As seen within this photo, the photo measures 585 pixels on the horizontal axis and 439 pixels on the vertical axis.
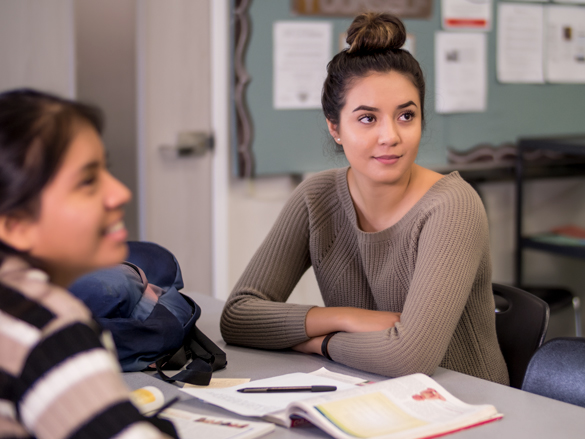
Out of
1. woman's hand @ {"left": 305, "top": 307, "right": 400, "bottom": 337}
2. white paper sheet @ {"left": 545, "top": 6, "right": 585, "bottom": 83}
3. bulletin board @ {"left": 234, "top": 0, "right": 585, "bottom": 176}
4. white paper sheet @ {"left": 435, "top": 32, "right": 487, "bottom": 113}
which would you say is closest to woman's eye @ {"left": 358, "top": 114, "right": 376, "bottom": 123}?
woman's hand @ {"left": 305, "top": 307, "right": 400, "bottom": 337}

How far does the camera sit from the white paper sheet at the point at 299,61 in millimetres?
2652

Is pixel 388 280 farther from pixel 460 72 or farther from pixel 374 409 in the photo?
pixel 460 72

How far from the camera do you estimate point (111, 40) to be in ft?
7.89

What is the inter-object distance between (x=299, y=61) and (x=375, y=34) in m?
1.31

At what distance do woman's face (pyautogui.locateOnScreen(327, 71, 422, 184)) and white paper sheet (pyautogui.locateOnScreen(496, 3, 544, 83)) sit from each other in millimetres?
2023

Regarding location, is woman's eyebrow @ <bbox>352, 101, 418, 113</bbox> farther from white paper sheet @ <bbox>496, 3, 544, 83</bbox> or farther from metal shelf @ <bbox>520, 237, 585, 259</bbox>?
white paper sheet @ <bbox>496, 3, 544, 83</bbox>

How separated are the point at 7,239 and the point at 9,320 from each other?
0.27 ft

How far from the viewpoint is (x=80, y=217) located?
606mm

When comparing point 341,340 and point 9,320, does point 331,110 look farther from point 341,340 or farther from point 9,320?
point 9,320

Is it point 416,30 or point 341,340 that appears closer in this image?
point 341,340

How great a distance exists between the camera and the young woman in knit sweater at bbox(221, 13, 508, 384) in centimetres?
118

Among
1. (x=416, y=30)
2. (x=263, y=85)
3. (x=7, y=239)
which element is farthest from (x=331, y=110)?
(x=416, y=30)

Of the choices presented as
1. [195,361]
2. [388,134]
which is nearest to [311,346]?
[195,361]

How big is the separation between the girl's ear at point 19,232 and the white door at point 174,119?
1944 millimetres
